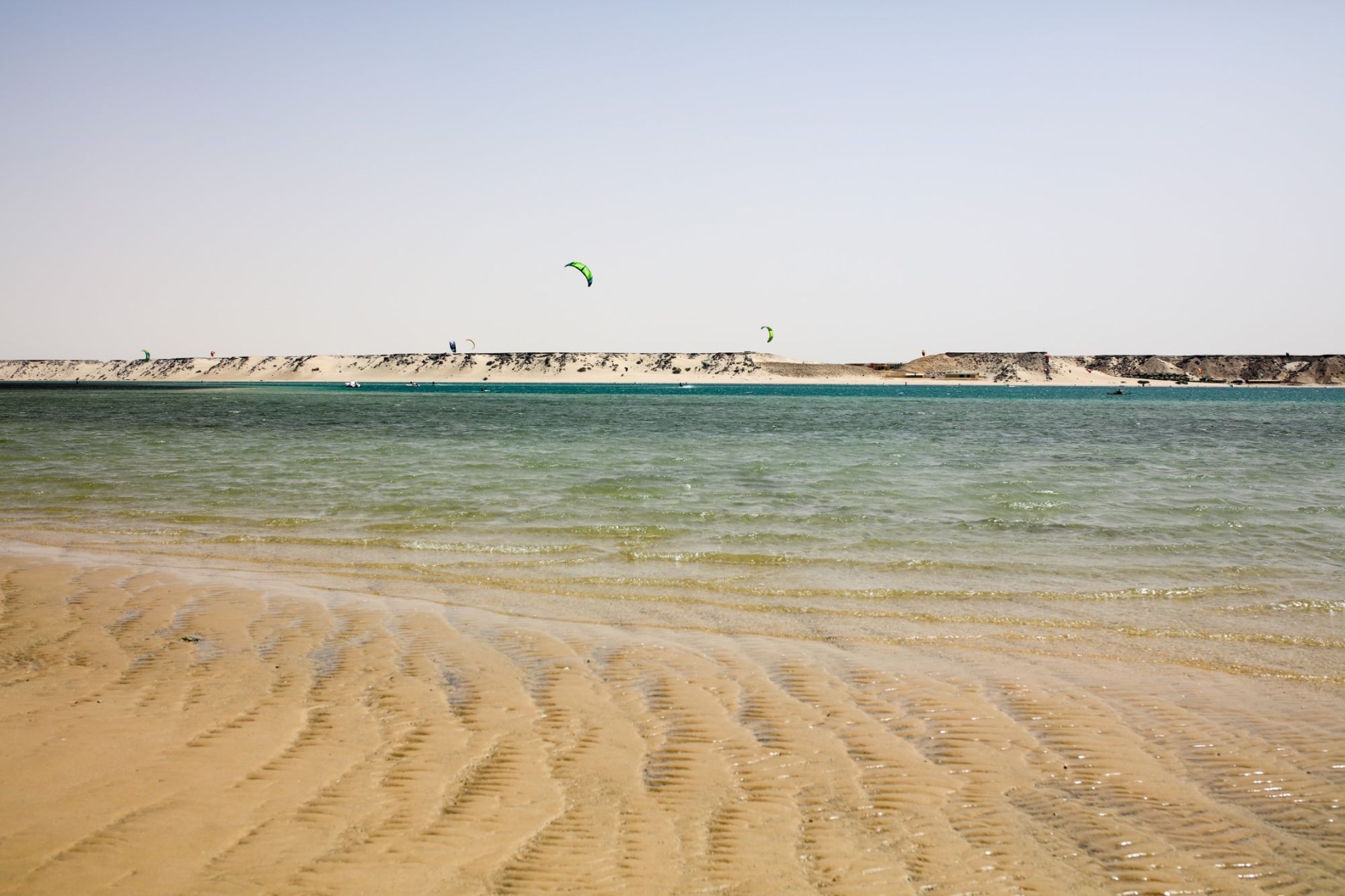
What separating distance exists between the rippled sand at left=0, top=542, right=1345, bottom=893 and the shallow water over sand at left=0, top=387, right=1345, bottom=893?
0.07 ft

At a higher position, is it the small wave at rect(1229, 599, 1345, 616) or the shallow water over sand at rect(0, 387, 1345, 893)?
the shallow water over sand at rect(0, 387, 1345, 893)

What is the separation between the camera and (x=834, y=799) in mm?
3836

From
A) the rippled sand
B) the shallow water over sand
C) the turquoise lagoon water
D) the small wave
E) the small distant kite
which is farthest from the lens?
the small distant kite

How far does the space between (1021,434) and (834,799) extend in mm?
32438

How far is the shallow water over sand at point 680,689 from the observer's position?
334cm

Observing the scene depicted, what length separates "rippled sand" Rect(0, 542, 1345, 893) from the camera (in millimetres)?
3219

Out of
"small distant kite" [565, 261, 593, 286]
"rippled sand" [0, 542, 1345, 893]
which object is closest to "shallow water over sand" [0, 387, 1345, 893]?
"rippled sand" [0, 542, 1345, 893]

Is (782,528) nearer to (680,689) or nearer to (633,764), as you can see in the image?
(680,689)

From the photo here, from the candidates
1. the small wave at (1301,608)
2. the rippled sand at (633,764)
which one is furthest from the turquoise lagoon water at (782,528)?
the rippled sand at (633,764)

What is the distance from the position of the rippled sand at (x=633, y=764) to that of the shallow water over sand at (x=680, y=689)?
22mm

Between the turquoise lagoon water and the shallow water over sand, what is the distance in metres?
0.08

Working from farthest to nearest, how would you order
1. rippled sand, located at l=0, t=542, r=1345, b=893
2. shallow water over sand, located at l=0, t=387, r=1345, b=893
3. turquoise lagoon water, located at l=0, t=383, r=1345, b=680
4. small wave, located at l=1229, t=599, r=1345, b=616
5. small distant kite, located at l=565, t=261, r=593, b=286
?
small distant kite, located at l=565, t=261, r=593, b=286, small wave, located at l=1229, t=599, r=1345, b=616, turquoise lagoon water, located at l=0, t=383, r=1345, b=680, shallow water over sand, located at l=0, t=387, r=1345, b=893, rippled sand, located at l=0, t=542, r=1345, b=893

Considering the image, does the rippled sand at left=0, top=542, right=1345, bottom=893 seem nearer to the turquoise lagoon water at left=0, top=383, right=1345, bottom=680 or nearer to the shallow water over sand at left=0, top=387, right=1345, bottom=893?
the shallow water over sand at left=0, top=387, right=1345, bottom=893

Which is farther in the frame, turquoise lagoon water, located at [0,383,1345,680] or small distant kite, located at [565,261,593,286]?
small distant kite, located at [565,261,593,286]
